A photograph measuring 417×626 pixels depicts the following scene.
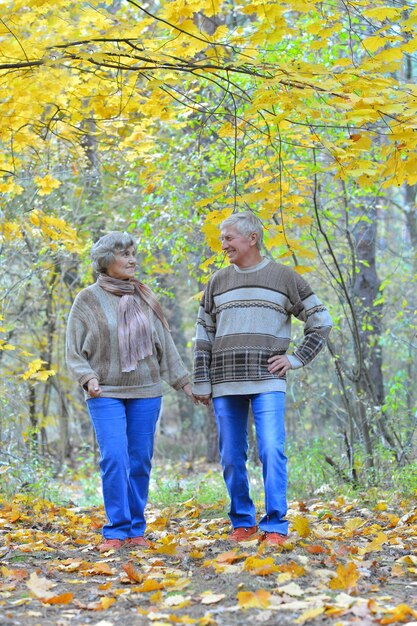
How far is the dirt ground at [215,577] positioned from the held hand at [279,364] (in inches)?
35.3

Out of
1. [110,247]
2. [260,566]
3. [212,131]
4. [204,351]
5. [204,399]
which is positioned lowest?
[260,566]

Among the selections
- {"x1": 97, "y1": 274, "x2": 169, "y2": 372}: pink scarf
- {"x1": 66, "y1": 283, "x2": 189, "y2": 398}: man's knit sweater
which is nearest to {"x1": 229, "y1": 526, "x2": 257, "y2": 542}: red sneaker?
{"x1": 66, "y1": 283, "x2": 189, "y2": 398}: man's knit sweater

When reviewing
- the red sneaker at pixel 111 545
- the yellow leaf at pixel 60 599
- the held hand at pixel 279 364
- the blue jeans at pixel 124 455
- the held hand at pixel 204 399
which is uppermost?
the held hand at pixel 279 364

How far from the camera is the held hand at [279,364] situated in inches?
184

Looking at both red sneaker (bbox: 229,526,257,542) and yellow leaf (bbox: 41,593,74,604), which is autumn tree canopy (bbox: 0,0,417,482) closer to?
red sneaker (bbox: 229,526,257,542)

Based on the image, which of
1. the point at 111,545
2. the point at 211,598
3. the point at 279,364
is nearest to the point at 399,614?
the point at 211,598

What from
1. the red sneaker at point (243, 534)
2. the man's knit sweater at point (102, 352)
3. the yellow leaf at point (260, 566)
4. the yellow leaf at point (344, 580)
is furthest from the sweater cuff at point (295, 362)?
the yellow leaf at point (344, 580)

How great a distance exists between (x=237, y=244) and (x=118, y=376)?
41.0 inches

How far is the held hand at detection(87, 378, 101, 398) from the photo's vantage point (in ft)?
15.3

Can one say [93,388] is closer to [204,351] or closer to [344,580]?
[204,351]

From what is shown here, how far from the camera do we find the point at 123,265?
492 centimetres

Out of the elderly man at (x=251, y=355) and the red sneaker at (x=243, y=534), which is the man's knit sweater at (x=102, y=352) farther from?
the red sneaker at (x=243, y=534)

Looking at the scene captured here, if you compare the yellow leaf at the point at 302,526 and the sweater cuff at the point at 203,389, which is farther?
the sweater cuff at the point at 203,389

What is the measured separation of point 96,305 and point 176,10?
1.80m
